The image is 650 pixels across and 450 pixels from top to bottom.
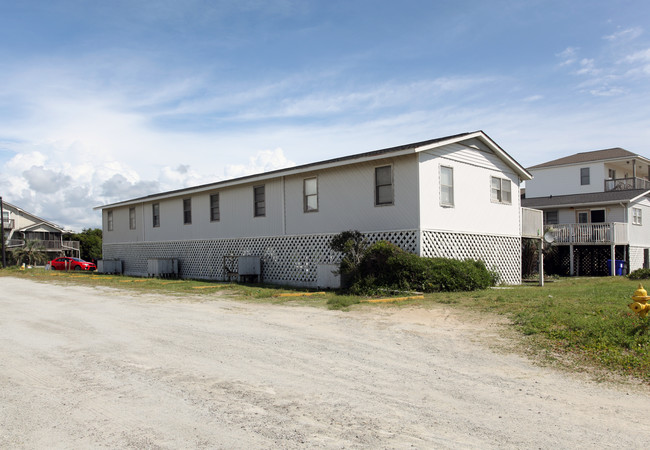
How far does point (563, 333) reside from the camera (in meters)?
8.20

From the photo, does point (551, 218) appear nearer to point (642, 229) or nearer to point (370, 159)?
point (642, 229)

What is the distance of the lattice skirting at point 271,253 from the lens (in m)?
19.3

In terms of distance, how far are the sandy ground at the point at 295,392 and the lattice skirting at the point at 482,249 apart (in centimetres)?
770

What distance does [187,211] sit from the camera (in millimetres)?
27328

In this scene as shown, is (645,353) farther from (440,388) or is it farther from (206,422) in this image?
(206,422)

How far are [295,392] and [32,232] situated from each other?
68580 mm

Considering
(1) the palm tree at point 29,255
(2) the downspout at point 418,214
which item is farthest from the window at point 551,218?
(1) the palm tree at point 29,255

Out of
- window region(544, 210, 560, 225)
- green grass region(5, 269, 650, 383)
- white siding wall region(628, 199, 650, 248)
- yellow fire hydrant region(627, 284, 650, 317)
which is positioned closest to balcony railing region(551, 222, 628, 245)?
white siding wall region(628, 199, 650, 248)

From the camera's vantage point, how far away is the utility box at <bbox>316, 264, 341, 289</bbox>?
1764 cm

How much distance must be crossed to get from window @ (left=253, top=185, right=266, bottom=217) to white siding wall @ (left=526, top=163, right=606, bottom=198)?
2760 centimetres

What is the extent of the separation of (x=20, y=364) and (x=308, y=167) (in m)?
13.6

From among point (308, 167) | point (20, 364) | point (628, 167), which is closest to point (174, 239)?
point (308, 167)

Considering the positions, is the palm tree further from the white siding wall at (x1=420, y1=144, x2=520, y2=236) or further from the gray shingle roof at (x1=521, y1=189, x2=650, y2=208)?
the white siding wall at (x1=420, y1=144, x2=520, y2=236)

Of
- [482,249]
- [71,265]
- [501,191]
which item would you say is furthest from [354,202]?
[71,265]
